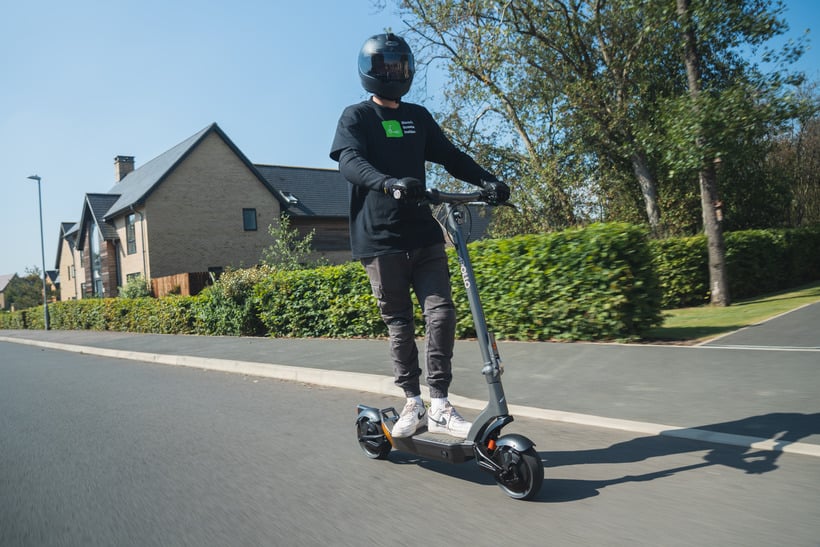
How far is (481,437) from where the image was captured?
9.83 ft

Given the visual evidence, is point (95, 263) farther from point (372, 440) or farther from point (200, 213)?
point (372, 440)

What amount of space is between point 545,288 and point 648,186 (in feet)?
42.2

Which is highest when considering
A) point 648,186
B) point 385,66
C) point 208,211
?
point 208,211

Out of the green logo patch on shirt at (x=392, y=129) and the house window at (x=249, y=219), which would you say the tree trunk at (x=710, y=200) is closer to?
the green logo patch on shirt at (x=392, y=129)

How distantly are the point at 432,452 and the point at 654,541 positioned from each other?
1.22 m

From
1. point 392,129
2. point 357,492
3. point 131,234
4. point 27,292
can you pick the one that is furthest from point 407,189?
point 27,292

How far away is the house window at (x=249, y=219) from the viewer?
111 ft

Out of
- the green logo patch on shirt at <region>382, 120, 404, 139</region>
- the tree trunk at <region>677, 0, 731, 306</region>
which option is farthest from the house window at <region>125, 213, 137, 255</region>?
the green logo patch on shirt at <region>382, 120, 404, 139</region>

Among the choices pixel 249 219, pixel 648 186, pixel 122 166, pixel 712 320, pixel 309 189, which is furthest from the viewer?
pixel 122 166

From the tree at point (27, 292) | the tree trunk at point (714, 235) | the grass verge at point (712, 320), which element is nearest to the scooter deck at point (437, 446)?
the grass verge at point (712, 320)

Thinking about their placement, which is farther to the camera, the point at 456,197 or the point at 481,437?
the point at 456,197

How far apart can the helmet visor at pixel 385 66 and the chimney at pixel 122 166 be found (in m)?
43.8

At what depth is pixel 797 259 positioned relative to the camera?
1948 centimetres

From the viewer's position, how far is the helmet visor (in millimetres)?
3518
